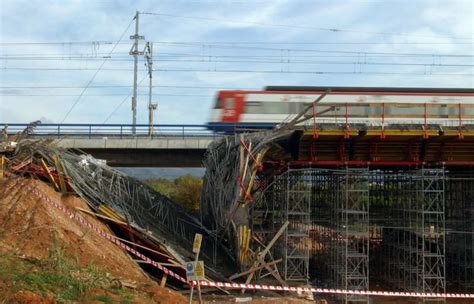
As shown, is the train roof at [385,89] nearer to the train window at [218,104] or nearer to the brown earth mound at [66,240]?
the train window at [218,104]

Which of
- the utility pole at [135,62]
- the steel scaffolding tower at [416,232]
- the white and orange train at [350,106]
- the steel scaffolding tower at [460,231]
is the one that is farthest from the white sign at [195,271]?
the utility pole at [135,62]

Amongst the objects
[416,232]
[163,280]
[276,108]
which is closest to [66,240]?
[163,280]

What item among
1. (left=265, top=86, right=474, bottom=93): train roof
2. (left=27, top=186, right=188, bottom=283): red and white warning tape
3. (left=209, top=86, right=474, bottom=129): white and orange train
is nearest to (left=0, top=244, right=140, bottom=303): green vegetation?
(left=27, top=186, right=188, bottom=283): red and white warning tape

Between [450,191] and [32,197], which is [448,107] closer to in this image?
[450,191]

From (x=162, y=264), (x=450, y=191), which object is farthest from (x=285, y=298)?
(x=450, y=191)

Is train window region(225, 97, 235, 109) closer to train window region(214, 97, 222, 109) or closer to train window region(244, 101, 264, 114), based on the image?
train window region(214, 97, 222, 109)

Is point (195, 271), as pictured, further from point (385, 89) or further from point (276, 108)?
point (385, 89)

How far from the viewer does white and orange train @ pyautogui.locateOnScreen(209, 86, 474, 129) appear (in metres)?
28.4

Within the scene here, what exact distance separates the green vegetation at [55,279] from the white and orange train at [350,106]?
2021 centimetres

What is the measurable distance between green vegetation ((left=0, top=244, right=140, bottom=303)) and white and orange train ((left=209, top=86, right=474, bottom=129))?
20.2m

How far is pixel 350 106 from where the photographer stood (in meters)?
28.4

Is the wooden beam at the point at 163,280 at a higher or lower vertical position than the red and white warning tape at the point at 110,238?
lower

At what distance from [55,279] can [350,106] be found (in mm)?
22630

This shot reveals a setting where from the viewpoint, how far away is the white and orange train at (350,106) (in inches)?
1119
